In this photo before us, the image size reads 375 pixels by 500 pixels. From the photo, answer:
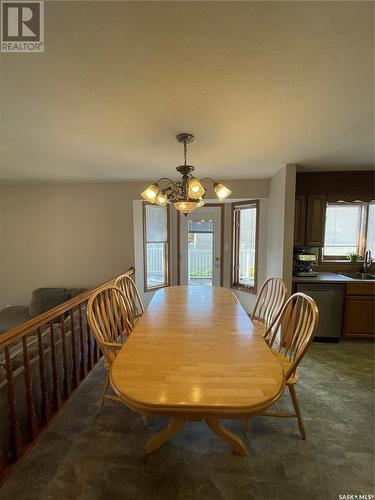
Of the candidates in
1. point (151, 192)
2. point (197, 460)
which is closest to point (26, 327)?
point (151, 192)

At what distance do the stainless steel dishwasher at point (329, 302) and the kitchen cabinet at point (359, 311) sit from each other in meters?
0.09

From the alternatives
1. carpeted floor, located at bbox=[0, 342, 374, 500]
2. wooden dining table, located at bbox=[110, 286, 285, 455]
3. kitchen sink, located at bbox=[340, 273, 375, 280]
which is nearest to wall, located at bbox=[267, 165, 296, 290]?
kitchen sink, located at bbox=[340, 273, 375, 280]

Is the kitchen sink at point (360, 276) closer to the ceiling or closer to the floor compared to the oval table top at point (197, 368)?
closer to the ceiling

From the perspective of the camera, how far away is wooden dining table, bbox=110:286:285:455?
2.98 feet

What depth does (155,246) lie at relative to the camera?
4141 millimetres

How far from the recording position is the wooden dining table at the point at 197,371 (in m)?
0.91

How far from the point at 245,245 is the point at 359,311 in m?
1.91

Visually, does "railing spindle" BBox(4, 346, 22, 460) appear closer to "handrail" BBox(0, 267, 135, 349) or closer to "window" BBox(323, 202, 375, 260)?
"handrail" BBox(0, 267, 135, 349)

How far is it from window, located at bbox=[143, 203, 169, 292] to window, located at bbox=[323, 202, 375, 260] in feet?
9.00

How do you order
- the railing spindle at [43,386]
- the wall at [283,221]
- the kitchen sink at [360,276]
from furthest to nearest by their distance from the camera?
the kitchen sink at [360,276]
the wall at [283,221]
the railing spindle at [43,386]

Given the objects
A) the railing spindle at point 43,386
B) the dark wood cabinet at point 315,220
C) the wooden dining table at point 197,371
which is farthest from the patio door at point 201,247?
the railing spindle at point 43,386

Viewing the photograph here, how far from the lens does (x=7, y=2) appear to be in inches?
37.1

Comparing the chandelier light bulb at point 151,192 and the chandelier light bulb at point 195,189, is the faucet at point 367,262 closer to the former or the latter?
the chandelier light bulb at point 195,189

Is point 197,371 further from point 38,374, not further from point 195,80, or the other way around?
point 195,80
